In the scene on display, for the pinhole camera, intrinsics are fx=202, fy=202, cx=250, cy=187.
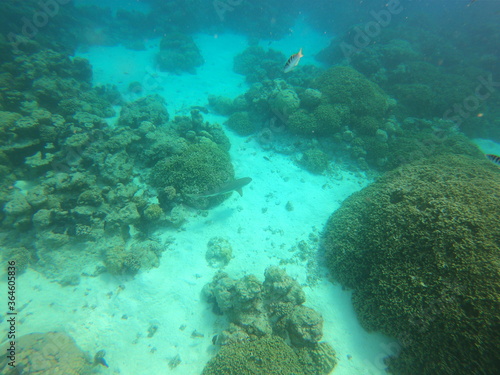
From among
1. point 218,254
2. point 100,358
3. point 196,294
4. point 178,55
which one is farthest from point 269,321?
point 178,55

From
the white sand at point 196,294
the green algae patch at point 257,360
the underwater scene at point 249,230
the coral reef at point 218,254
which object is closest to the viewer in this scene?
the green algae patch at point 257,360

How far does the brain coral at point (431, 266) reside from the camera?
389 centimetres

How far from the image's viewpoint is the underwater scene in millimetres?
4367

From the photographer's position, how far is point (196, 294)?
5.58 meters

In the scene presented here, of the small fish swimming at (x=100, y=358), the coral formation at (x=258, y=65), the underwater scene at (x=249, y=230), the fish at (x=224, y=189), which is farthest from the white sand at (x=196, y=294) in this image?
the coral formation at (x=258, y=65)

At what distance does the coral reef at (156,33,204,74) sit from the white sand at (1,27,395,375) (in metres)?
13.6

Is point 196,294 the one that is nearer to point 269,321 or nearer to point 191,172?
point 269,321

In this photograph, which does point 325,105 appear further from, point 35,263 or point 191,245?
point 35,263

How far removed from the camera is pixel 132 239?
21.4 feet

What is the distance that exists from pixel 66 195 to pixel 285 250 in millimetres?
7296

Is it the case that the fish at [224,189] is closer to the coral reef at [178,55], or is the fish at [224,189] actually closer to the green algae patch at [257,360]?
the green algae patch at [257,360]

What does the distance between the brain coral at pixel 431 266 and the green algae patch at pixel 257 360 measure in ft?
7.24

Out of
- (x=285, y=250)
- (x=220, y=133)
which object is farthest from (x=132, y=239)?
(x=220, y=133)

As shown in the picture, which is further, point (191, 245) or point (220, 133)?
point (220, 133)
